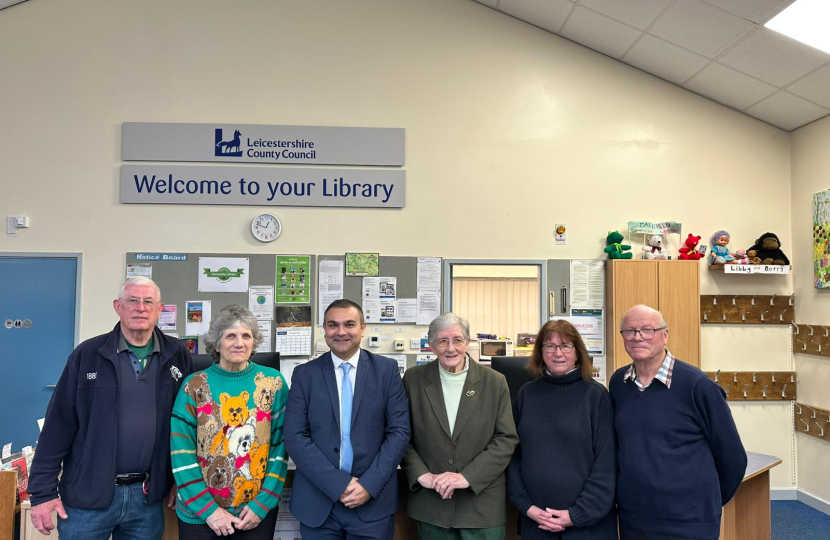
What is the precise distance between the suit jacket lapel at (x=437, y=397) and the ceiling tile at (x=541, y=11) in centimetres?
356

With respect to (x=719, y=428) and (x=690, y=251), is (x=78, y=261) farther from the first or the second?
(x=690, y=251)

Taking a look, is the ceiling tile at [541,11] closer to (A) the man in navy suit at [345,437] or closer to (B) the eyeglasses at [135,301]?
(A) the man in navy suit at [345,437]

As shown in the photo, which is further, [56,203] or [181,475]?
[56,203]

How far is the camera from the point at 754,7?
3.63 m

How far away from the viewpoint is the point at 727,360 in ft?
15.8

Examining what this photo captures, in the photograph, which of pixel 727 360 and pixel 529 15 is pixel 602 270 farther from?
pixel 529 15

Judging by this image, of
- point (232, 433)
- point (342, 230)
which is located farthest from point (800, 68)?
point (232, 433)

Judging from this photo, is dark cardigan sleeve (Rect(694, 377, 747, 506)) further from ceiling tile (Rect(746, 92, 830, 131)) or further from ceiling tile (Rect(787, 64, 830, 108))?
ceiling tile (Rect(746, 92, 830, 131))

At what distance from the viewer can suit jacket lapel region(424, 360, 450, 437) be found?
2184 mm

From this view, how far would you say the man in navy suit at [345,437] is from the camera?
2029 millimetres

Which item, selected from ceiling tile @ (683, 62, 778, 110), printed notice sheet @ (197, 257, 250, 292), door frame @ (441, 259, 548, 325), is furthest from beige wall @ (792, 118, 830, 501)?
printed notice sheet @ (197, 257, 250, 292)

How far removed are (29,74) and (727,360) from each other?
665 centimetres

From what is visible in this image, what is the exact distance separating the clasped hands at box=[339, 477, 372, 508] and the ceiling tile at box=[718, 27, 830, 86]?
4125mm

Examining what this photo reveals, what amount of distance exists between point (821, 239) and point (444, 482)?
13.9 feet
